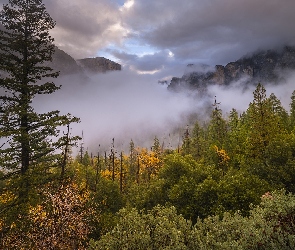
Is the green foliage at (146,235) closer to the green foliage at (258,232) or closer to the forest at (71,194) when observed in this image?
the forest at (71,194)

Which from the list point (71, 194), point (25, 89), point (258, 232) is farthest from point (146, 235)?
point (25, 89)

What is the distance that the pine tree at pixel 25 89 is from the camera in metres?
17.2

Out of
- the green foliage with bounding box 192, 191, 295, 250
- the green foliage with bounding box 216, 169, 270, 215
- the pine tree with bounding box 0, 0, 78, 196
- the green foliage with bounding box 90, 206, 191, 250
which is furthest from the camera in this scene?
the green foliage with bounding box 216, 169, 270, 215

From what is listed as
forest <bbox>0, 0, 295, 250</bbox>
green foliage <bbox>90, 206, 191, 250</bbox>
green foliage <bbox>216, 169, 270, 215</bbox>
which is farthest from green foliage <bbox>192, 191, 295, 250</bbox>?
green foliage <bbox>216, 169, 270, 215</bbox>

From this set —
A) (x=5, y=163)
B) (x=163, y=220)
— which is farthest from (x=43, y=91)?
(x=163, y=220)

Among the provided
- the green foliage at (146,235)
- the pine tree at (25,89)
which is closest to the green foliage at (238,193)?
the green foliage at (146,235)

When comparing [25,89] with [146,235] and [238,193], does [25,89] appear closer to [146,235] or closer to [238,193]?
[146,235]

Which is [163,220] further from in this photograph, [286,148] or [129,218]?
[286,148]

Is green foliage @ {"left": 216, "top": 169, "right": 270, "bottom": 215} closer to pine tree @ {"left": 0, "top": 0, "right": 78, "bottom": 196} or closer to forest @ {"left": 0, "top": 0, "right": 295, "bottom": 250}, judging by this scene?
forest @ {"left": 0, "top": 0, "right": 295, "bottom": 250}

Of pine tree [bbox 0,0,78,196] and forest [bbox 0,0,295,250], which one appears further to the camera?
pine tree [bbox 0,0,78,196]

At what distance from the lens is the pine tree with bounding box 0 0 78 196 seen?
1722cm

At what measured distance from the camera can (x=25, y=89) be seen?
18297mm

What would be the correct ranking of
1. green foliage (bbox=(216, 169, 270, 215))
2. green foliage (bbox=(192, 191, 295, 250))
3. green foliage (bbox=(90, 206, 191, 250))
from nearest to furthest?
green foliage (bbox=(192, 191, 295, 250)) → green foliage (bbox=(90, 206, 191, 250)) → green foliage (bbox=(216, 169, 270, 215))

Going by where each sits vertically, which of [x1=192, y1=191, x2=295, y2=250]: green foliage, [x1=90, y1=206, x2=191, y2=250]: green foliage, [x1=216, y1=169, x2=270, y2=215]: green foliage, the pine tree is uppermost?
the pine tree
